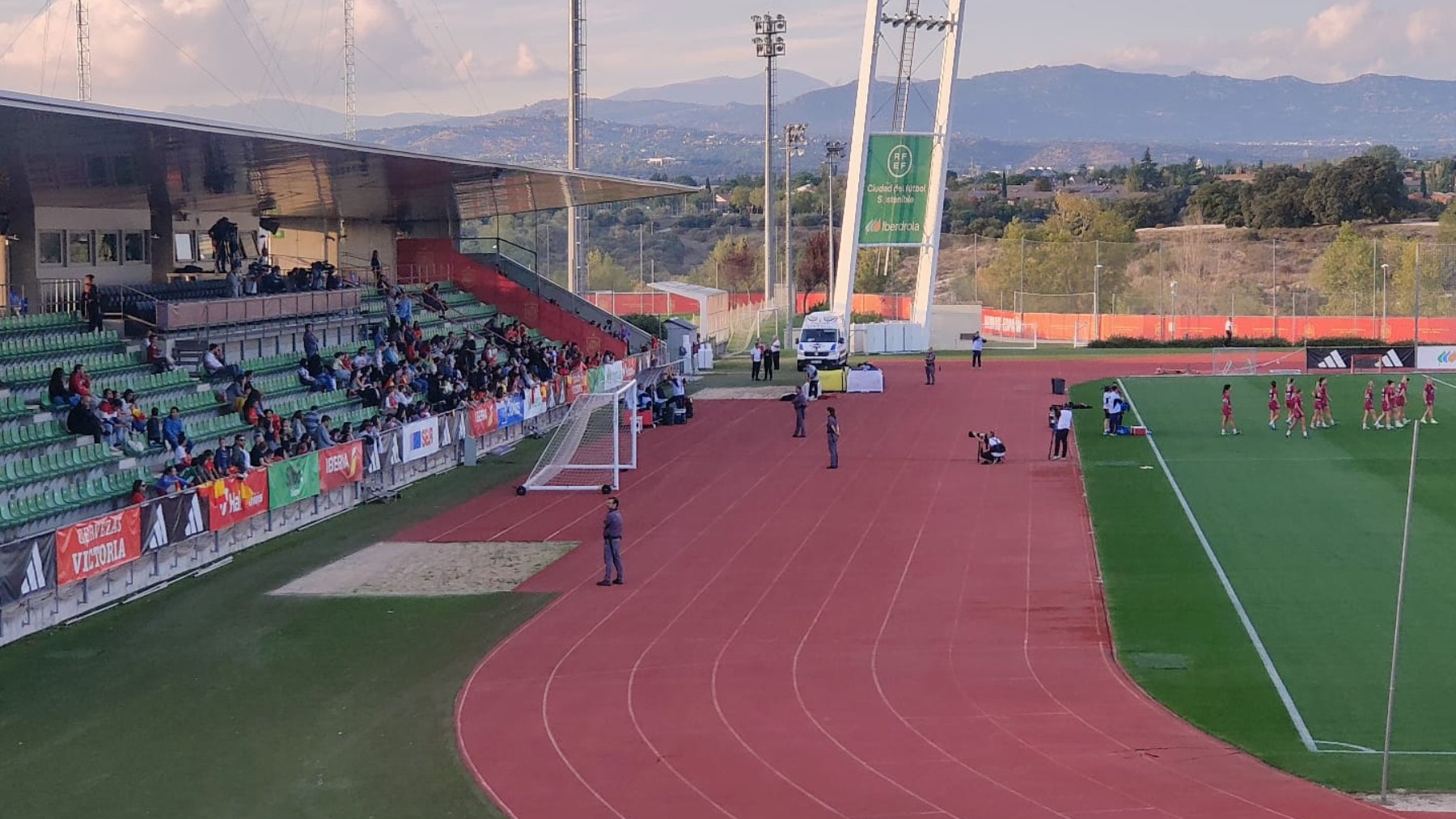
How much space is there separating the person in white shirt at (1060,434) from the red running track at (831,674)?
150 inches

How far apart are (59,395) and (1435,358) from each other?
49.1 m

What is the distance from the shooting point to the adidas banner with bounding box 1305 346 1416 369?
58.8m

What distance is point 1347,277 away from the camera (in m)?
86.3

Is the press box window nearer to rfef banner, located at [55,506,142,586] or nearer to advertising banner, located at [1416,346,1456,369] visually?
rfef banner, located at [55,506,142,586]

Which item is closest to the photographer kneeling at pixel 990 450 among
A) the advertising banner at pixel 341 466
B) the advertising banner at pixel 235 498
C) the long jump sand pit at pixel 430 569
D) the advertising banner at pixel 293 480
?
the long jump sand pit at pixel 430 569

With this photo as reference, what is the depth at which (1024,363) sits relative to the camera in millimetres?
64938

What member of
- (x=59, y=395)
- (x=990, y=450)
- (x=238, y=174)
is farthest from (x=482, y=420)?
(x=59, y=395)

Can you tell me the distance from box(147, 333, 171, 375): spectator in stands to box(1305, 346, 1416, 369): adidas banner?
42543 millimetres

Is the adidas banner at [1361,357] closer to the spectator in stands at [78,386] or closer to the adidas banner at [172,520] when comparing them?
the spectator in stands at [78,386]

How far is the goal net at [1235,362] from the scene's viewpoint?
60250 mm

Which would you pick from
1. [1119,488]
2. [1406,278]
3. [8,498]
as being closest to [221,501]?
[8,498]

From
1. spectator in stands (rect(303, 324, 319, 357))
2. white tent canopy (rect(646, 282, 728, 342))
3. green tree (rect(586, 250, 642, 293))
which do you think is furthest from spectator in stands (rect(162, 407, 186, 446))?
green tree (rect(586, 250, 642, 293))

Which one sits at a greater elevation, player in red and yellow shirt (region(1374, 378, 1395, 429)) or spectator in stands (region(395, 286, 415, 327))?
spectator in stands (region(395, 286, 415, 327))

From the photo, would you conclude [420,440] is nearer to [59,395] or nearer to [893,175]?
[59,395]
